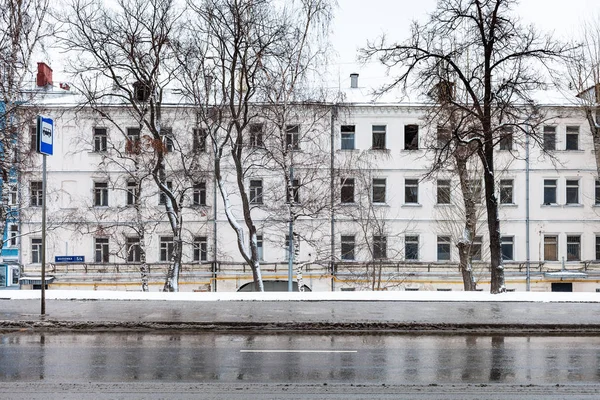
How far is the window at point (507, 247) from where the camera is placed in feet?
Result: 122

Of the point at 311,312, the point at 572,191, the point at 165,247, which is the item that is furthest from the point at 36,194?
the point at 572,191

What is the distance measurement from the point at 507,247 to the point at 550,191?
4.85 metres

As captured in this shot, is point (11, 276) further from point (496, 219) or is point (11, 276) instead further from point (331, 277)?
point (496, 219)

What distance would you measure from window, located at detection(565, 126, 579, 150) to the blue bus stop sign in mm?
34452

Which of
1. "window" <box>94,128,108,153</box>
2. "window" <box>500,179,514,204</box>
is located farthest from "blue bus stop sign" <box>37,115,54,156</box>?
"window" <box>500,179,514,204</box>

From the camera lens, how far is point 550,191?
1484 inches

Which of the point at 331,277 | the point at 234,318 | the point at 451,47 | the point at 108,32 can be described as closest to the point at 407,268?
the point at 331,277

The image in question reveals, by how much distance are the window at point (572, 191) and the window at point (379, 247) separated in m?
13.1

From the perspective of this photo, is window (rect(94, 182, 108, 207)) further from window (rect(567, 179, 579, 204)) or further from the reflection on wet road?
window (rect(567, 179, 579, 204))

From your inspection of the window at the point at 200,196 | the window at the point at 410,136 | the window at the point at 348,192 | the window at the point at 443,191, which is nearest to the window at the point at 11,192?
the window at the point at 200,196

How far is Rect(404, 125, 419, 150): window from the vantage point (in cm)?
3678

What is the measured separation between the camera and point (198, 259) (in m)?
37.1

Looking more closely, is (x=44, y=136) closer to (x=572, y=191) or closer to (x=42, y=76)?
(x=42, y=76)

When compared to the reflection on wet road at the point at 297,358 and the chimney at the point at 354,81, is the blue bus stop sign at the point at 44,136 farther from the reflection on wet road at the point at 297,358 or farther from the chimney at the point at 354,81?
the chimney at the point at 354,81
